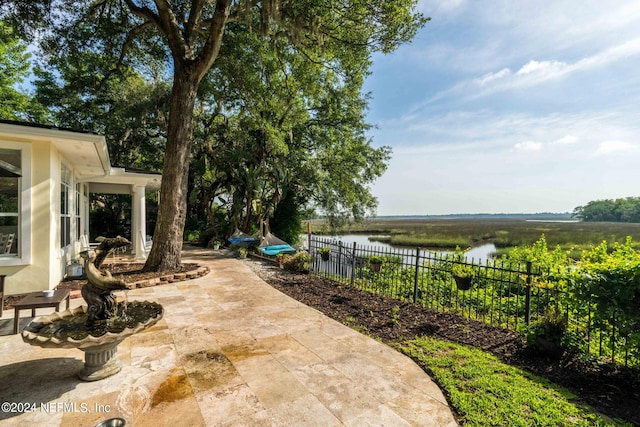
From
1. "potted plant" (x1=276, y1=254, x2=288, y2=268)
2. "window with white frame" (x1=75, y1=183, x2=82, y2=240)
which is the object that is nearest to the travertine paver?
"potted plant" (x1=276, y1=254, x2=288, y2=268)

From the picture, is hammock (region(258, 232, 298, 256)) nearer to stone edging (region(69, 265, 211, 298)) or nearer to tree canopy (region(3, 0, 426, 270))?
stone edging (region(69, 265, 211, 298))

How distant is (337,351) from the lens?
139 inches

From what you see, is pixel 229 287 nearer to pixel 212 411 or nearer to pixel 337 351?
pixel 337 351

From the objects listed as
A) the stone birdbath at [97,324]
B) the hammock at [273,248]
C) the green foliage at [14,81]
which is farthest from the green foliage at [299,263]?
the green foliage at [14,81]

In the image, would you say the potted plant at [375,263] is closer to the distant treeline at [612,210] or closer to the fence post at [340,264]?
the fence post at [340,264]

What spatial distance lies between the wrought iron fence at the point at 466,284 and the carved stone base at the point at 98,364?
4469 mm

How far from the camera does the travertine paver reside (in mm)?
2318

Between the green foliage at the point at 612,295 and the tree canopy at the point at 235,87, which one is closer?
the green foliage at the point at 612,295

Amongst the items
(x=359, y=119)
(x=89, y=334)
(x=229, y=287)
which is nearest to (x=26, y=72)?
(x=359, y=119)

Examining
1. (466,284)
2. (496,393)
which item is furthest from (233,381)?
(466,284)

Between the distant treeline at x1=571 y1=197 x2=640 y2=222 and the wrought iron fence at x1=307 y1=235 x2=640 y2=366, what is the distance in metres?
71.7

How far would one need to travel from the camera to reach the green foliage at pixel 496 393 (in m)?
2.35

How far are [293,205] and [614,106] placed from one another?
12.2 meters

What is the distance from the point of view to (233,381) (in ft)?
9.21
